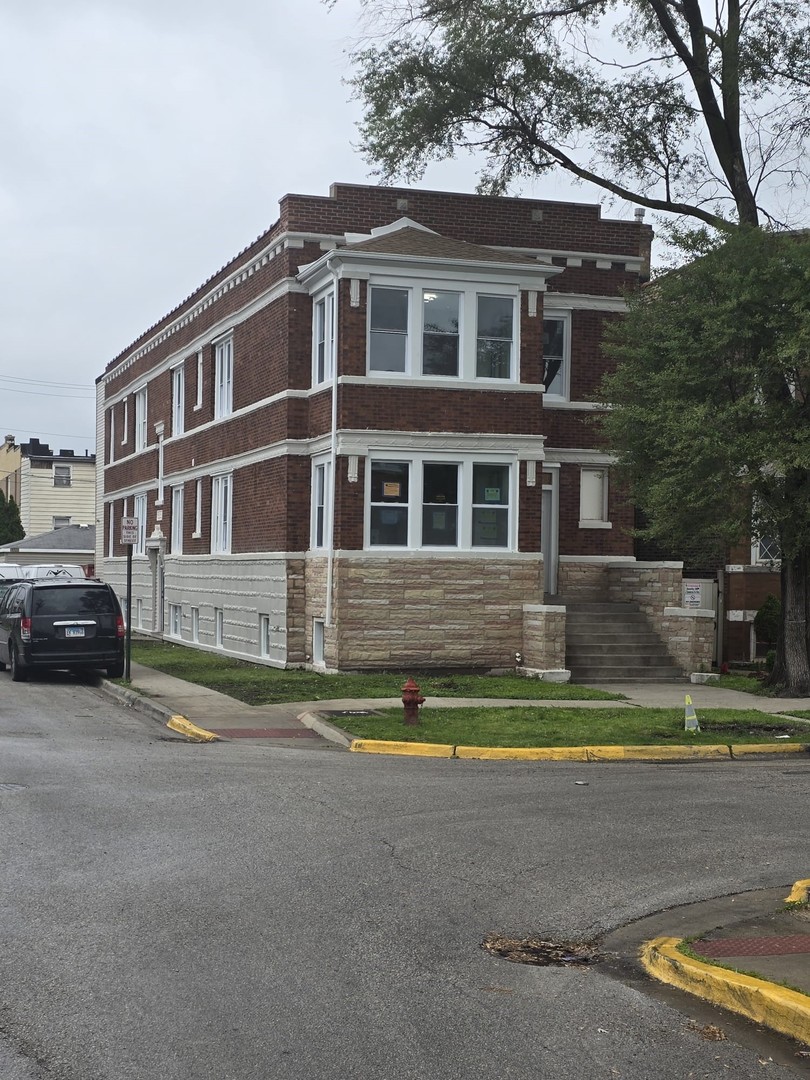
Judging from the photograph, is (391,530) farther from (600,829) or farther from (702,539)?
(600,829)

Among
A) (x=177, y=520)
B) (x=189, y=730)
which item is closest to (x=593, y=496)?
(x=189, y=730)

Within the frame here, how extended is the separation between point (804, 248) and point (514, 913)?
13770 millimetres

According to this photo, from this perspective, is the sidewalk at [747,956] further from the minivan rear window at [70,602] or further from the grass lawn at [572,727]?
the minivan rear window at [70,602]

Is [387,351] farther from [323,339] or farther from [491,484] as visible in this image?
[491,484]

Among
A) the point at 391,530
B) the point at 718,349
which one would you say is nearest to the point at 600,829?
the point at 718,349

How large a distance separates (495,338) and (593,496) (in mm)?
4531

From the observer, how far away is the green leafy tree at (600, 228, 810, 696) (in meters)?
18.7

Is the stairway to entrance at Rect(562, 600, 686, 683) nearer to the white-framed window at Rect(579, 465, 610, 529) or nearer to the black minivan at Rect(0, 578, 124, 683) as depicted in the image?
the white-framed window at Rect(579, 465, 610, 529)

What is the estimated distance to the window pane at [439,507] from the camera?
75.6 ft

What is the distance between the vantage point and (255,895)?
7875 mm

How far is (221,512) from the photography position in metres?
30.1

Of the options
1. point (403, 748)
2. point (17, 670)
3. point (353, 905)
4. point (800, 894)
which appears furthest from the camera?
point (17, 670)

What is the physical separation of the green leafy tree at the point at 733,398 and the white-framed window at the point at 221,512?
11387 millimetres

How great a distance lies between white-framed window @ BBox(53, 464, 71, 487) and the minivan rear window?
5813 centimetres
